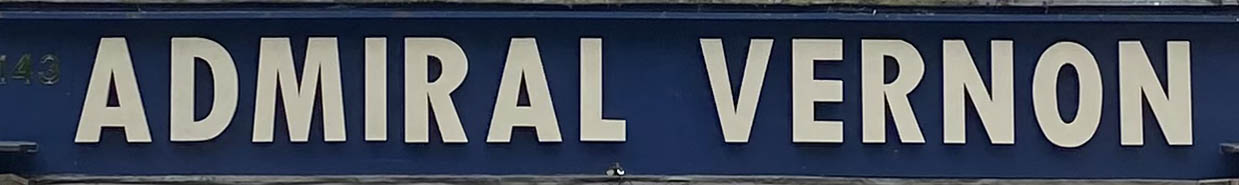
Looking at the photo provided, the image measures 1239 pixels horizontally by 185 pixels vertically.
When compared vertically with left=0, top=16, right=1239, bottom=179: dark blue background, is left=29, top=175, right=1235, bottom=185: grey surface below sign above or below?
below

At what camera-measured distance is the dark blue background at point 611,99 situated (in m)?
6.59

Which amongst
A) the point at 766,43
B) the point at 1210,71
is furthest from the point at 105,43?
the point at 1210,71

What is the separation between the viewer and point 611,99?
21.7 feet

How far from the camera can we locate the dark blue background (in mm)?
6594

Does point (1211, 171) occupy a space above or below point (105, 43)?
below

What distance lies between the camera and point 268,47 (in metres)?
6.59

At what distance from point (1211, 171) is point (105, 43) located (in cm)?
418

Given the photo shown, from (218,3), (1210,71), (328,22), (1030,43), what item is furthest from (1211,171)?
(218,3)

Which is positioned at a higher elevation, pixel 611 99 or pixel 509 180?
pixel 611 99

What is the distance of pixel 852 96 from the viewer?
6613mm

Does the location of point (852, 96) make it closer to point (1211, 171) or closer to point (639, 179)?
point (639, 179)

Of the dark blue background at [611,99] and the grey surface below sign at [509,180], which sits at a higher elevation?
the dark blue background at [611,99]

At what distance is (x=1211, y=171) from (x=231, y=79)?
370 centimetres

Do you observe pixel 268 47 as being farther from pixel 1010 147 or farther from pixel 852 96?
pixel 1010 147
